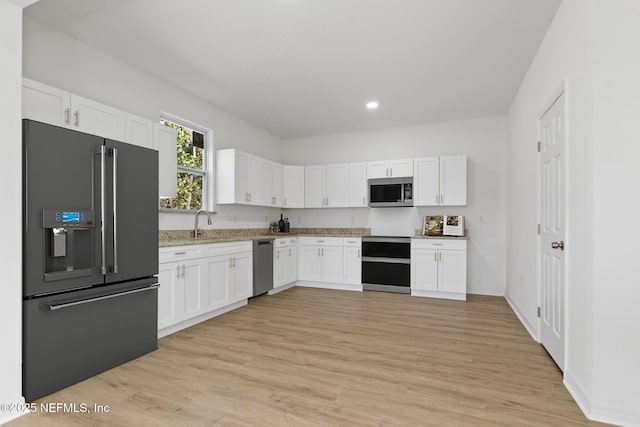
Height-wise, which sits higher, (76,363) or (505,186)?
(505,186)

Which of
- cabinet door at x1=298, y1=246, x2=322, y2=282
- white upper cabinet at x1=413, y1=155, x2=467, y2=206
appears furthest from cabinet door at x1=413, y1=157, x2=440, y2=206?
cabinet door at x1=298, y1=246, x2=322, y2=282

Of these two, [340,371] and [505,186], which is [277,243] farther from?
[505,186]

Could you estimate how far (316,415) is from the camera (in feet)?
6.55

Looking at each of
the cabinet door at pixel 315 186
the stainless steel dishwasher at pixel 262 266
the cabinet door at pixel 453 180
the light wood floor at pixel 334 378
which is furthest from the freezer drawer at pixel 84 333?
the cabinet door at pixel 453 180

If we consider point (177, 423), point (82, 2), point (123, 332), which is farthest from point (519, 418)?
point (82, 2)

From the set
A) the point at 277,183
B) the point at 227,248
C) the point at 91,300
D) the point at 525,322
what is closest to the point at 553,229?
the point at 525,322

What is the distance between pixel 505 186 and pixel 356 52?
3.34 m

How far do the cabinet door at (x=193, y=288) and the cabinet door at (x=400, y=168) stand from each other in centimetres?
332

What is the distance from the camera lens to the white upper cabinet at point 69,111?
2.60 m

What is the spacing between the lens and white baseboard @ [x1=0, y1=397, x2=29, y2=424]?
6.38 feet

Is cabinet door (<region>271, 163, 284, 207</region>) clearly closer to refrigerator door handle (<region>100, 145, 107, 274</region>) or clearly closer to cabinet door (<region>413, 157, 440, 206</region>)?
cabinet door (<region>413, 157, 440, 206</region>)

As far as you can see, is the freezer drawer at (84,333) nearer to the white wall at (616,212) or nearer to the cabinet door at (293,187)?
the white wall at (616,212)

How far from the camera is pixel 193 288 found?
3641 mm

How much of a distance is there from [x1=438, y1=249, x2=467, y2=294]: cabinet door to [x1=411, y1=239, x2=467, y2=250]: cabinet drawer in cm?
6
